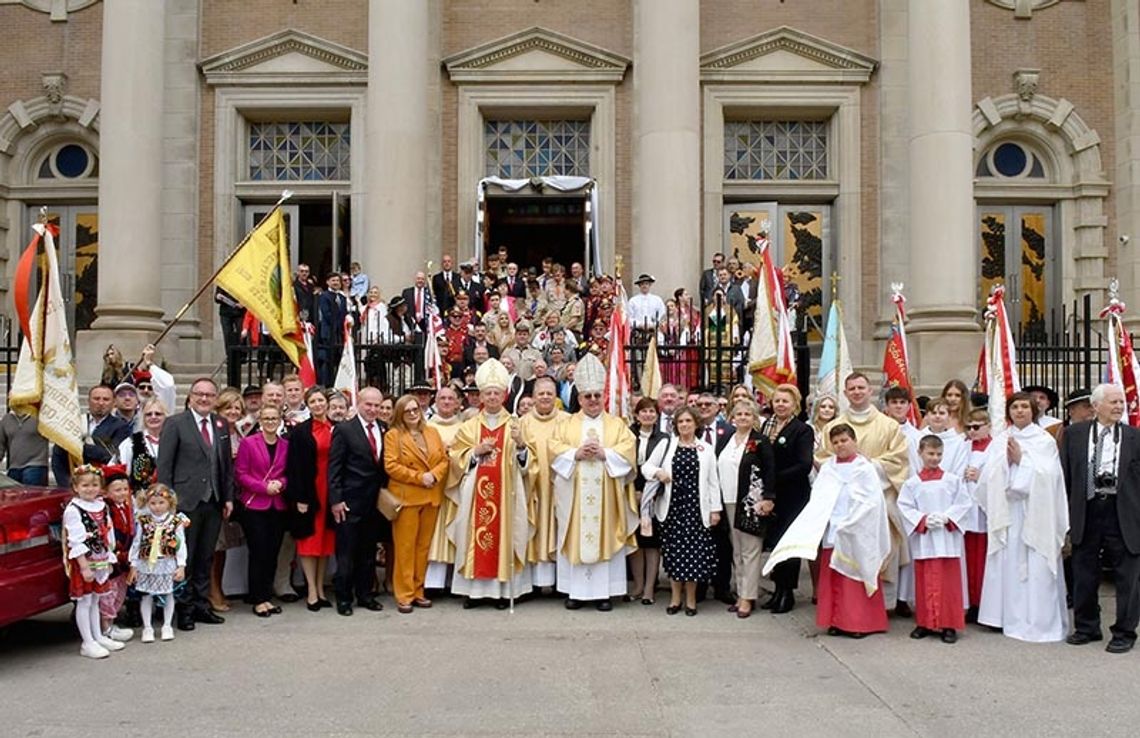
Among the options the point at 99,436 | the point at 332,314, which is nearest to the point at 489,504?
the point at 99,436

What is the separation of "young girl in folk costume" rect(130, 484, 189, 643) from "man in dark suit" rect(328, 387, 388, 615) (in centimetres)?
135

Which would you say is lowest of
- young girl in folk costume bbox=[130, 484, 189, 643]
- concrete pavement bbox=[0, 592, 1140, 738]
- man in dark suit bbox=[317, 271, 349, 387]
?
concrete pavement bbox=[0, 592, 1140, 738]

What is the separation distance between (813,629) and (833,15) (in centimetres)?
1450

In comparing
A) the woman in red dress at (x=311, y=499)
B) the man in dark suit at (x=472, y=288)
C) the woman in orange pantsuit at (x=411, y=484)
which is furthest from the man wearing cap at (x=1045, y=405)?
the man in dark suit at (x=472, y=288)

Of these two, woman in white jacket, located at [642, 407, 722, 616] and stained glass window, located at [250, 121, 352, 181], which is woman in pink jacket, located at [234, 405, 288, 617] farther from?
stained glass window, located at [250, 121, 352, 181]

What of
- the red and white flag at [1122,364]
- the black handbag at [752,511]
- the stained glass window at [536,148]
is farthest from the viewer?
the stained glass window at [536,148]

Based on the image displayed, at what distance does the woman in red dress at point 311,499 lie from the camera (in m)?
9.12

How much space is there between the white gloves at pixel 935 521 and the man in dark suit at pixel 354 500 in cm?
450

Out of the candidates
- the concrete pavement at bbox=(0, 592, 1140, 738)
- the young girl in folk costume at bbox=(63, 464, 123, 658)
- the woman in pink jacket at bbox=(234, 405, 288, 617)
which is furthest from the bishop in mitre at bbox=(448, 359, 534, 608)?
the young girl in folk costume at bbox=(63, 464, 123, 658)

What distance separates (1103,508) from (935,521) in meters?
1.23

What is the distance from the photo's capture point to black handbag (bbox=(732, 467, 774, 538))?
9.07m

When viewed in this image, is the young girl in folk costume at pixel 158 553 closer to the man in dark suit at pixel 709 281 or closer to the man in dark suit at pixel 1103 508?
the man in dark suit at pixel 1103 508

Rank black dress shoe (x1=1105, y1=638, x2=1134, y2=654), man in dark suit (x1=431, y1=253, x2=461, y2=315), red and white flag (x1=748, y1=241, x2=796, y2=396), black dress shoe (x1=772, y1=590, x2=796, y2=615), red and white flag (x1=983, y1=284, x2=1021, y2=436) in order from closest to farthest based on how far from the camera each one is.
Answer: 1. black dress shoe (x1=1105, y1=638, x2=1134, y2=654)
2. red and white flag (x1=983, y1=284, x2=1021, y2=436)
3. black dress shoe (x1=772, y1=590, x2=796, y2=615)
4. red and white flag (x1=748, y1=241, x2=796, y2=396)
5. man in dark suit (x1=431, y1=253, x2=461, y2=315)

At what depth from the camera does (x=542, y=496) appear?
965cm
